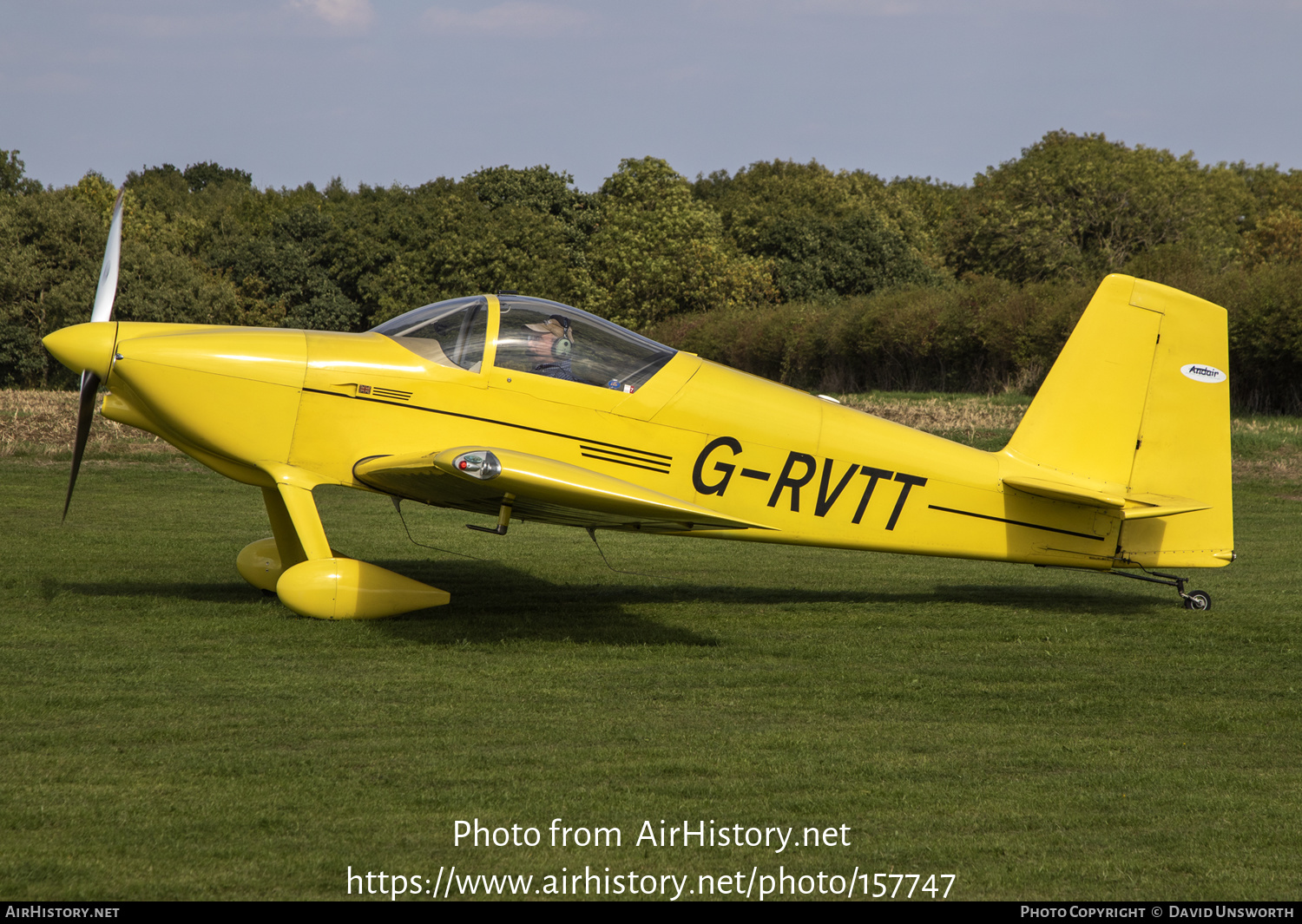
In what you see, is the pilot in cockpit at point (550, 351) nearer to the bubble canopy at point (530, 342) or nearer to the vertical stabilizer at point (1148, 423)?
the bubble canopy at point (530, 342)

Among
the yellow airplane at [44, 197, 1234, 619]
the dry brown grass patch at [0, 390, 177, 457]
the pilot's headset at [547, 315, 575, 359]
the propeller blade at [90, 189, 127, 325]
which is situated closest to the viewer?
the yellow airplane at [44, 197, 1234, 619]

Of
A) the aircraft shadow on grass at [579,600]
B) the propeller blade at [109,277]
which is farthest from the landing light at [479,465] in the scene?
the propeller blade at [109,277]

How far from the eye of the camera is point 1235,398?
93.4 ft

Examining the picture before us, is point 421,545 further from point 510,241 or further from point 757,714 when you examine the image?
point 510,241

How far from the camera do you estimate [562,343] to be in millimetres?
8289

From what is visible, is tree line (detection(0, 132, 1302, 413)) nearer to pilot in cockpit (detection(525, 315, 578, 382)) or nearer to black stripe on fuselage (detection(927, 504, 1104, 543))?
black stripe on fuselage (detection(927, 504, 1104, 543))

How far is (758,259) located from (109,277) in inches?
2249

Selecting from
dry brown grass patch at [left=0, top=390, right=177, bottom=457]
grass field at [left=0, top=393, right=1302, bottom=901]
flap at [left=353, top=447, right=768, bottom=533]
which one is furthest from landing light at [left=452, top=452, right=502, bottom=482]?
dry brown grass patch at [left=0, top=390, right=177, bottom=457]

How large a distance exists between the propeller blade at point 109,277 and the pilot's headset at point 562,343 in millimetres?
3439

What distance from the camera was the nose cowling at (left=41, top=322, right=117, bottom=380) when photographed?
25.4 feet

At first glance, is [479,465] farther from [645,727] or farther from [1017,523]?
[1017,523]

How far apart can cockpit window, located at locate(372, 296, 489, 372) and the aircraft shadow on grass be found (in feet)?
6.68

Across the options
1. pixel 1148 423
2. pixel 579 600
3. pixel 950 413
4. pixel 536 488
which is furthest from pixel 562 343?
pixel 950 413
